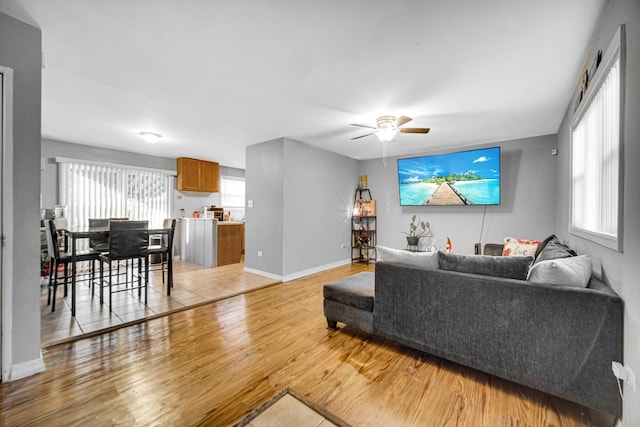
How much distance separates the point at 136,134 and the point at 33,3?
10.1ft

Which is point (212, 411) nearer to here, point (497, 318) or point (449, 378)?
point (449, 378)

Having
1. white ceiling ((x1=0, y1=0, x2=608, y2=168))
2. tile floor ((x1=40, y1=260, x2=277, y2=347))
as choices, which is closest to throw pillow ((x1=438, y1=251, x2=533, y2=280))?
white ceiling ((x1=0, y1=0, x2=608, y2=168))

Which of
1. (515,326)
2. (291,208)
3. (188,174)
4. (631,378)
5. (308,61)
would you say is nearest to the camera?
(631,378)

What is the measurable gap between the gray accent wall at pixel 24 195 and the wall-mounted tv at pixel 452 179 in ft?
16.9

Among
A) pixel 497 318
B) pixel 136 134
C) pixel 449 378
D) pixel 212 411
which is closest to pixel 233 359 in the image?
pixel 212 411

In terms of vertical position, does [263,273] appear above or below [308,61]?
below

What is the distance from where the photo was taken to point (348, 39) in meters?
1.92

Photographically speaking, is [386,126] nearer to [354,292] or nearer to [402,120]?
[402,120]

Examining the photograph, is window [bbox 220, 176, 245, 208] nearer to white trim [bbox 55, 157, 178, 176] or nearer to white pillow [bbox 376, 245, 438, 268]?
white trim [bbox 55, 157, 178, 176]

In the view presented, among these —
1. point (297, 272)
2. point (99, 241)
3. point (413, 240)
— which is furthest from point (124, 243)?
point (413, 240)

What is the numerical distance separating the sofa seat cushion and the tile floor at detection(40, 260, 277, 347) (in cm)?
177

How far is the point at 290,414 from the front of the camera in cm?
150

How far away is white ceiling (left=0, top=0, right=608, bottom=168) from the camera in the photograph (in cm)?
167

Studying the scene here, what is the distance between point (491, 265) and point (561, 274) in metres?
0.36
